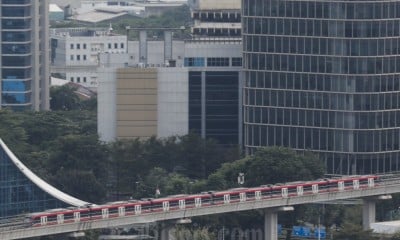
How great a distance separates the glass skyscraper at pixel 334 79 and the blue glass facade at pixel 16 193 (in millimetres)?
24625

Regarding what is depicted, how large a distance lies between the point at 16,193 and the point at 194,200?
1397cm

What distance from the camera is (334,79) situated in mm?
165375

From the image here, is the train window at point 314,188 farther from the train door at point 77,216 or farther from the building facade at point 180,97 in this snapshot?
the building facade at point 180,97

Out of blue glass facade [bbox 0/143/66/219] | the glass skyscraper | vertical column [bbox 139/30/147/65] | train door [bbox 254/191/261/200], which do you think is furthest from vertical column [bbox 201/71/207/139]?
train door [bbox 254/191/261/200]

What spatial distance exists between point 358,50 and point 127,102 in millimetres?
17617

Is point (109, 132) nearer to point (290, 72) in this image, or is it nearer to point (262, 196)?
point (290, 72)

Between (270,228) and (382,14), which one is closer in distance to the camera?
(270,228)

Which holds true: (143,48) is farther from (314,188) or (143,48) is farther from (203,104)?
(314,188)

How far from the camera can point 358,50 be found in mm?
164750

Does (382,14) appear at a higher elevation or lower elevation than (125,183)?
higher

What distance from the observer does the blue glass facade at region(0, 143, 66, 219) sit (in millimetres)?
147625

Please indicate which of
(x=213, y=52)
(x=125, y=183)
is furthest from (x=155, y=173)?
(x=213, y=52)

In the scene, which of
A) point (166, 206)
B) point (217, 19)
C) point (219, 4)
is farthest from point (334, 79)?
point (166, 206)

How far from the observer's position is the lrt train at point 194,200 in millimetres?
131625
